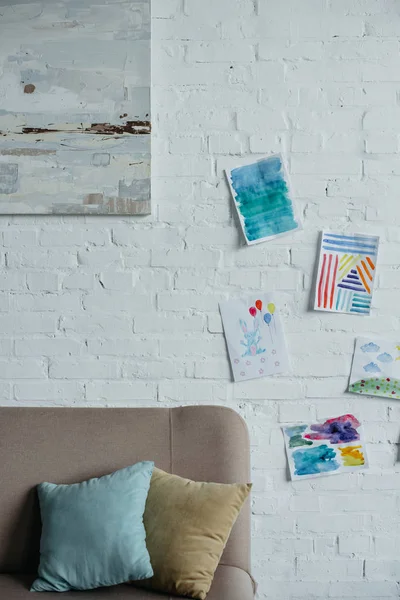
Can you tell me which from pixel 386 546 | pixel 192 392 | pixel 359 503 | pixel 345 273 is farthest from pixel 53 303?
pixel 386 546

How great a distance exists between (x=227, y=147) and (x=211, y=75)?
0.84 feet

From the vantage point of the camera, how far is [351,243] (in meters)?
2.37

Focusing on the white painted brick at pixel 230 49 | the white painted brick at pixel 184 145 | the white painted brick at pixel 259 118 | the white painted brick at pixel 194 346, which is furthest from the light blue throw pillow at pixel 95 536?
the white painted brick at pixel 230 49

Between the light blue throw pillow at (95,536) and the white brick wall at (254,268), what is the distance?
41cm

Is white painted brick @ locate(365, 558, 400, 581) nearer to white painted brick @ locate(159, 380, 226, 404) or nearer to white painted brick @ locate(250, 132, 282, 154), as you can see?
white painted brick @ locate(159, 380, 226, 404)

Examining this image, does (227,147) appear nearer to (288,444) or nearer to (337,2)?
(337,2)

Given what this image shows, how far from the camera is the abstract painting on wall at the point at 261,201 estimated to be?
93.1 inches

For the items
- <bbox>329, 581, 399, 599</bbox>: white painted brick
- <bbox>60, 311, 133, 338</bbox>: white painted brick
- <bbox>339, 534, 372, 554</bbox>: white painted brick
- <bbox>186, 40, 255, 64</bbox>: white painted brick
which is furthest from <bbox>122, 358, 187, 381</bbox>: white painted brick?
<bbox>186, 40, 255, 64</bbox>: white painted brick

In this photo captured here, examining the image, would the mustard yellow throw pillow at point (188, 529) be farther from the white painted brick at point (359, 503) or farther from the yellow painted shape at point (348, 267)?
the yellow painted shape at point (348, 267)

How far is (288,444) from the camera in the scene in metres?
2.38

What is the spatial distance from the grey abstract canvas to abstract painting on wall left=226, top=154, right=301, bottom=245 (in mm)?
318

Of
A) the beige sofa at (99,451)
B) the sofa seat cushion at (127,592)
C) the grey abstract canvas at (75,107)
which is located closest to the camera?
the sofa seat cushion at (127,592)

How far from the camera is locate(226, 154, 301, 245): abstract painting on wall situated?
2.37 m

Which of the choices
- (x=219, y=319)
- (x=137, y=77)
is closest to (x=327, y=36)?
(x=137, y=77)
